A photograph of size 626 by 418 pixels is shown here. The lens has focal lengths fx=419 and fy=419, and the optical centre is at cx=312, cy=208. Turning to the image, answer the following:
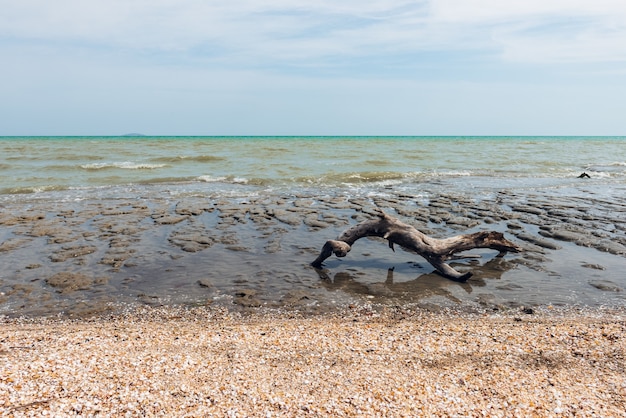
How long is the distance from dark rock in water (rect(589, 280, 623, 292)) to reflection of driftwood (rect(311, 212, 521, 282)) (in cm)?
145

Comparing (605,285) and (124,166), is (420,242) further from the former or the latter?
(124,166)

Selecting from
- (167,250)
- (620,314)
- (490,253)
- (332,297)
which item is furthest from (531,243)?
(167,250)

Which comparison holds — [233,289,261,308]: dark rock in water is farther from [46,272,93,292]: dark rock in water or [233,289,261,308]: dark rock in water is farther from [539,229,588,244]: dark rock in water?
[539,229,588,244]: dark rock in water

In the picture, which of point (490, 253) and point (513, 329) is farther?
point (490, 253)

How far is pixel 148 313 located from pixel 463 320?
450 centimetres

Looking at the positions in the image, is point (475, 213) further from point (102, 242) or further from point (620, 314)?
point (102, 242)

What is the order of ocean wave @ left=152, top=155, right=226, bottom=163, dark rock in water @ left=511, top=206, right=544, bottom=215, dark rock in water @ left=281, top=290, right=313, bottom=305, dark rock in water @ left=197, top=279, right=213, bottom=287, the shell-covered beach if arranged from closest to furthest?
the shell-covered beach → dark rock in water @ left=281, top=290, right=313, bottom=305 → dark rock in water @ left=197, top=279, right=213, bottom=287 → dark rock in water @ left=511, top=206, right=544, bottom=215 → ocean wave @ left=152, top=155, right=226, bottom=163

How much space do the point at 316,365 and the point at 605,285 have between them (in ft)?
18.0

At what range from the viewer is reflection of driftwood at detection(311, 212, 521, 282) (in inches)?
309

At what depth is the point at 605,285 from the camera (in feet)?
22.9

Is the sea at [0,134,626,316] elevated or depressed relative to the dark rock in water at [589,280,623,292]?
elevated

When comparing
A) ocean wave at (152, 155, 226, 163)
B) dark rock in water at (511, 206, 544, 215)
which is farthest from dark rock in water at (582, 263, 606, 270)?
ocean wave at (152, 155, 226, 163)

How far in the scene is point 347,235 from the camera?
855 cm

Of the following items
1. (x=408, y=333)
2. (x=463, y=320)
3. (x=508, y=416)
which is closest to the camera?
(x=508, y=416)
